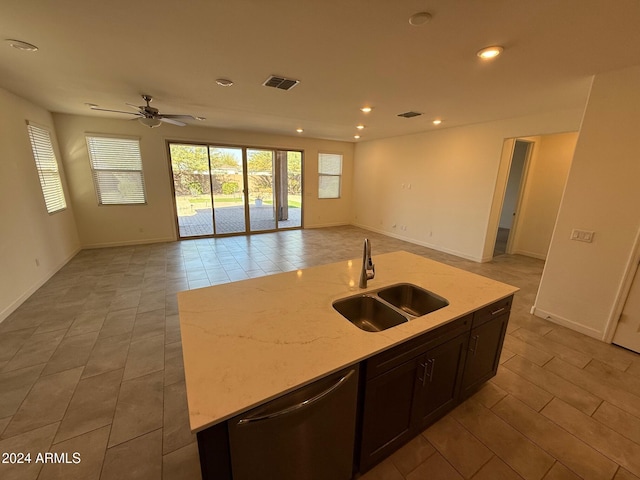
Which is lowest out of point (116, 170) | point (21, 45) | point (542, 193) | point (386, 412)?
point (386, 412)

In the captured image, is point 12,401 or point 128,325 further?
point 128,325

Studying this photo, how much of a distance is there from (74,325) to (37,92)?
125 inches

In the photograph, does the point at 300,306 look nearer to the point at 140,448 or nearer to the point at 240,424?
the point at 240,424

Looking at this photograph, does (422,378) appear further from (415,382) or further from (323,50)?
(323,50)

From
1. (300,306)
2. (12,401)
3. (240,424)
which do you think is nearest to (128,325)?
(12,401)

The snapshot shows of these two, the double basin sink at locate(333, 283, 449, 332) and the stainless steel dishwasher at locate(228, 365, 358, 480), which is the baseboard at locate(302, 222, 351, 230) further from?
the stainless steel dishwasher at locate(228, 365, 358, 480)

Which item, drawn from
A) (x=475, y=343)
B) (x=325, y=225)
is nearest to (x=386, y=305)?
(x=475, y=343)

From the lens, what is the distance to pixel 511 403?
6.23 ft

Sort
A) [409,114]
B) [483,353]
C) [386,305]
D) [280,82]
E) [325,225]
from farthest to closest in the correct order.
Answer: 1. [325,225]
2. [409,114]
3. [280,82]
4. [483,353]
5. [386,305]

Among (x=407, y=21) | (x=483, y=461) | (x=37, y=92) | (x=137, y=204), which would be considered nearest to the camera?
(x=483, y=461)

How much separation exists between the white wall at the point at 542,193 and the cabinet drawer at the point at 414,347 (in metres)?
5.12

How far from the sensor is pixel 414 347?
4.44 feet

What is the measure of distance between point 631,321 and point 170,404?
4.16 metres

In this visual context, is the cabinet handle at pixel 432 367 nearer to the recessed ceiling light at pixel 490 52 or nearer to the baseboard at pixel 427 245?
the recessed ceiling light at pixel 490 52
